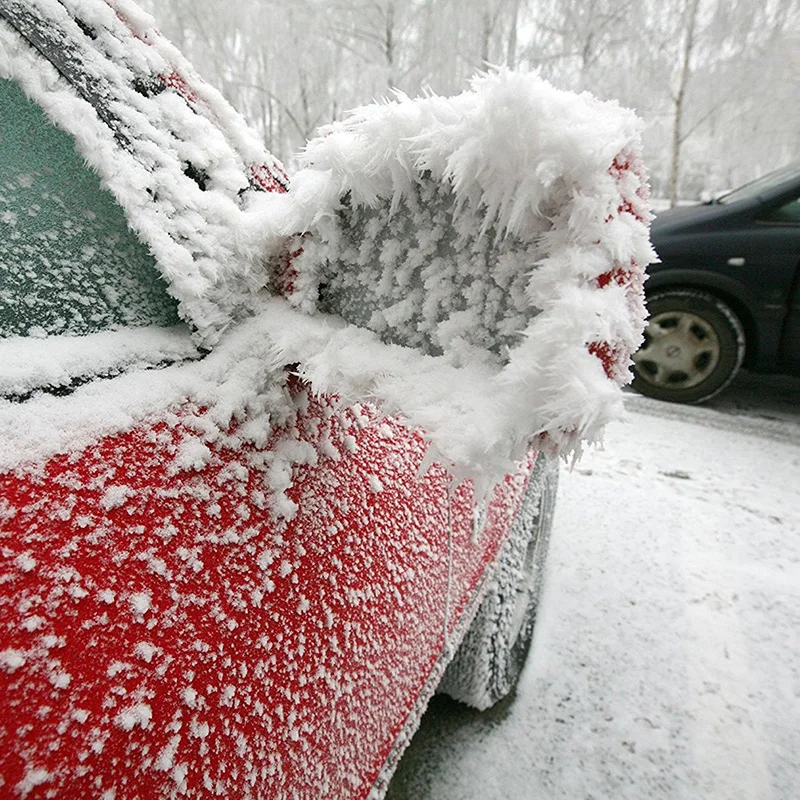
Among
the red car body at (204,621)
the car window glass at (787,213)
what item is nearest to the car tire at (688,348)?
the car window glass at (787,213)

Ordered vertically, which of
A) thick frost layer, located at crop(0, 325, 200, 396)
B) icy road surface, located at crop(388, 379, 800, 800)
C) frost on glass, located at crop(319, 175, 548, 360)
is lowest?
icy road surface, located at crop(388, 379, 800, 800)

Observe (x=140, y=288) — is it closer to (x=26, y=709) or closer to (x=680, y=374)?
(x=26, y=709)

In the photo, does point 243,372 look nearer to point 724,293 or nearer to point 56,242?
point 56,242

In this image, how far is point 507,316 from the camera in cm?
67

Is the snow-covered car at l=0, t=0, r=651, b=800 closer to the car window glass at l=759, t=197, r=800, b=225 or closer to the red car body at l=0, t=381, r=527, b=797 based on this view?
the red car body at l=0, t=381, r=527, b=797

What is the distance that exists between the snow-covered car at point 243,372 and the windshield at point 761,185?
418 centimetres

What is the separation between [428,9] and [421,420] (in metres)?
13.6

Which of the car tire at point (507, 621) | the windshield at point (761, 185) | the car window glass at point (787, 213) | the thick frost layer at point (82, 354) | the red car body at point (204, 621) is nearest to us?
the red car body at point (204, 621)

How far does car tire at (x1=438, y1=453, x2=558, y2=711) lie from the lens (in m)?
1.69

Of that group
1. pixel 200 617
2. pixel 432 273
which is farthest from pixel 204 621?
pixel 432 273

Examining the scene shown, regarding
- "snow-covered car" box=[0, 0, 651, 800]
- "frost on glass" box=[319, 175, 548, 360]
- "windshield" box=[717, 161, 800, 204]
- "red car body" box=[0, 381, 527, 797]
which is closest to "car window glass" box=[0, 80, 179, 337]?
"snow-covered car" box=[0, 0, 651, 800]

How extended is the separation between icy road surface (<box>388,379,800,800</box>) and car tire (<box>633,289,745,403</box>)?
0.86m

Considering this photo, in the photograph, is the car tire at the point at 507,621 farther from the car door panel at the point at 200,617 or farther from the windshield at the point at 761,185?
the windshield at the point at 761,185

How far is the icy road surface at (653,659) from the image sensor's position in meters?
1.73
